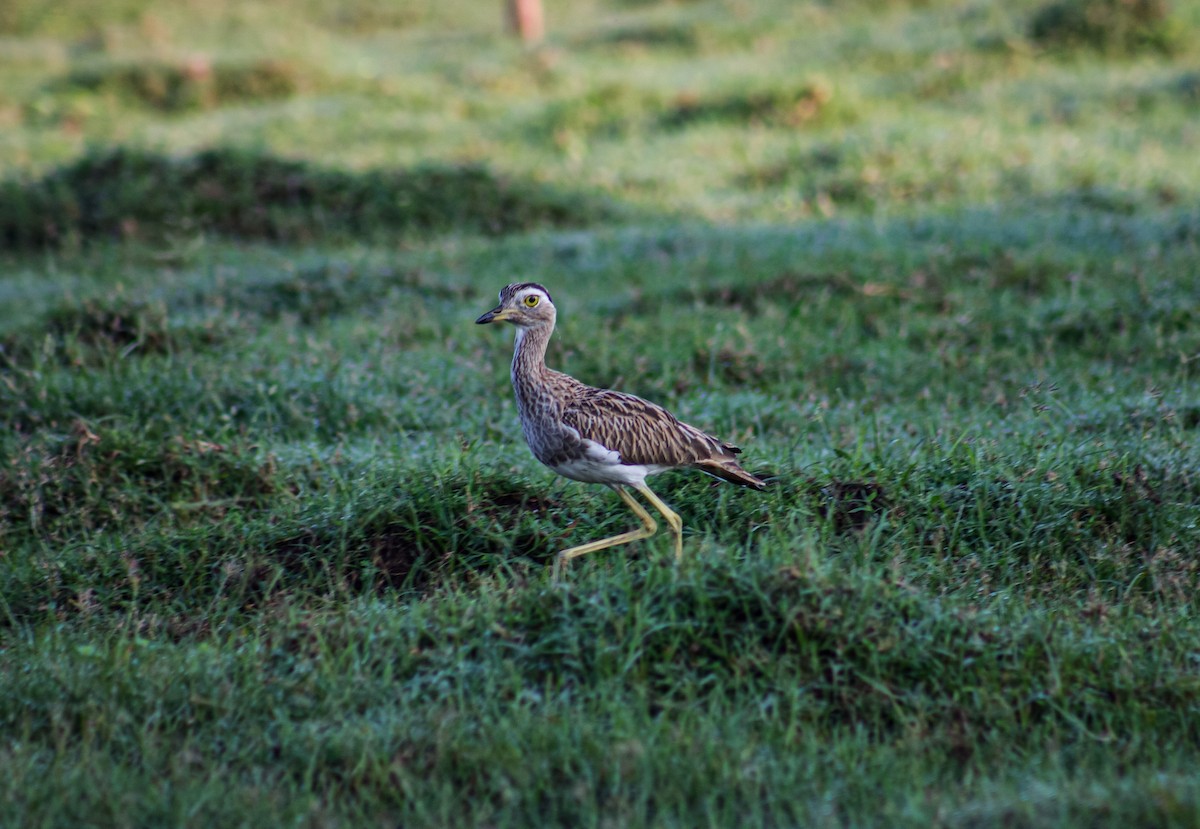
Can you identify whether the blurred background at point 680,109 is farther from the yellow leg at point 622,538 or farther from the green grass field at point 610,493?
the yellow leg at point 622,538

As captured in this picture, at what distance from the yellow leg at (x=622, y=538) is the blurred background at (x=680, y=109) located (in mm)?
6352

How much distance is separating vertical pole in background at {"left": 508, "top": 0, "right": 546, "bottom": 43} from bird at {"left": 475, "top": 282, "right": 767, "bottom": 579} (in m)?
17.4

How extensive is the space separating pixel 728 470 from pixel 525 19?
18374 mm

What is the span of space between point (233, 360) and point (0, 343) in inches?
59.0

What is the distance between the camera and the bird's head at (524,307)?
5145mm

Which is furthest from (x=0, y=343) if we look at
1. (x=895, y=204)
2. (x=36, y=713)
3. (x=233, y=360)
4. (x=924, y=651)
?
(x=895, y=204)

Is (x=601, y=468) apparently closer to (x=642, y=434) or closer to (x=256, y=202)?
(x=642, y=434)

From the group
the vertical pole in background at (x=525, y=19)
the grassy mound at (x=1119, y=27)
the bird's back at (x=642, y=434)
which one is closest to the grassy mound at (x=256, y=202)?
the bird's back at (x=642, y=434)

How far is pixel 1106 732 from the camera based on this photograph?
4.00 metres

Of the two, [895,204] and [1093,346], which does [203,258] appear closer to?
[895,204]

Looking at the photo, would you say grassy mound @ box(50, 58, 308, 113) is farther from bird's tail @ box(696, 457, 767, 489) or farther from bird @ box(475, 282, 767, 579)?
bird's tail @ box(696, 457, 767, 489)

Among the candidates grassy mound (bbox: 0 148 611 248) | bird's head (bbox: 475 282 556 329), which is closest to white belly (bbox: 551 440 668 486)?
bird's head (bbox: 475 282 556 329)

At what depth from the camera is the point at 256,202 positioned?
441 inches

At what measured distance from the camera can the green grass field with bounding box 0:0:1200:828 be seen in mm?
3855
